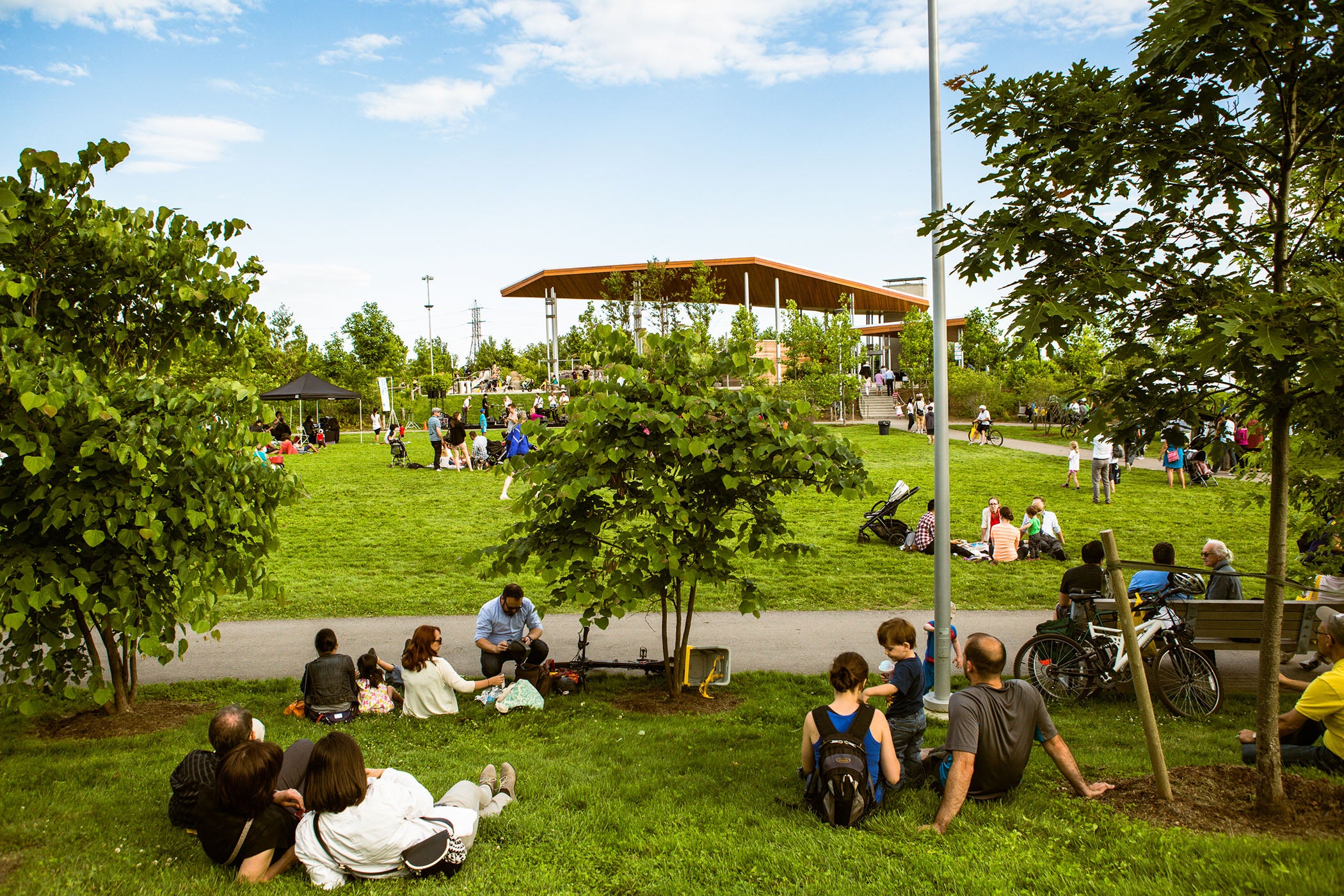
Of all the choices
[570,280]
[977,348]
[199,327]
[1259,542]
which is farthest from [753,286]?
[199,327]

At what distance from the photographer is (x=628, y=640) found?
10.2 metres

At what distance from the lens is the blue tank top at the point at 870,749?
501cm

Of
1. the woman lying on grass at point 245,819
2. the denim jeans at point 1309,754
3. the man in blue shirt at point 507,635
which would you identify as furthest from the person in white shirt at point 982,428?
the woman lying on grass at point 245,819

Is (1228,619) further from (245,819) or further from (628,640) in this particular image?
(245,819)

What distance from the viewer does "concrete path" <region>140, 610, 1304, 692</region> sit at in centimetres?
894

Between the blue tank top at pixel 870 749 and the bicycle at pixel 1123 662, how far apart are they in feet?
10.5

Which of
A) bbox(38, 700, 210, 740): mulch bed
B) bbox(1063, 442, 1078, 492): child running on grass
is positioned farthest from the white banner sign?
bbox(38, 700, 210, 740): mulch bed

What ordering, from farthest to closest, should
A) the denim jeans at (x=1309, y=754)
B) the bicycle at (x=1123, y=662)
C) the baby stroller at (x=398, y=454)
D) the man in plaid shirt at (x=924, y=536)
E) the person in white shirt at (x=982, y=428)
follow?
the person in white shirt at (x=982, y=428) → the baby stroller at (x=398, y=454) → the man in plaid shirt at (x=924, y=536) → the bicycle at (x=1123, y=662) → the denim jeans at (x=1309, y=754)

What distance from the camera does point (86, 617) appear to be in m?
7.01

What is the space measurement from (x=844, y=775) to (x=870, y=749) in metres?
0.31

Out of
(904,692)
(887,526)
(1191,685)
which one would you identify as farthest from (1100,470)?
(904,692)

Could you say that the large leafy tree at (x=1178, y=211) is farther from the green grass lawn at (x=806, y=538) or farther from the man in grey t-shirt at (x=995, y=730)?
the green grass lawn at (x=806, y=538)

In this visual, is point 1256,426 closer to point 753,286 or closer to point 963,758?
point 963,758

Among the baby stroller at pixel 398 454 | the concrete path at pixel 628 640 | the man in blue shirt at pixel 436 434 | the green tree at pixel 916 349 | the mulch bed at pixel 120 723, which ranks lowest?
the concrete path at pixel 628 640
